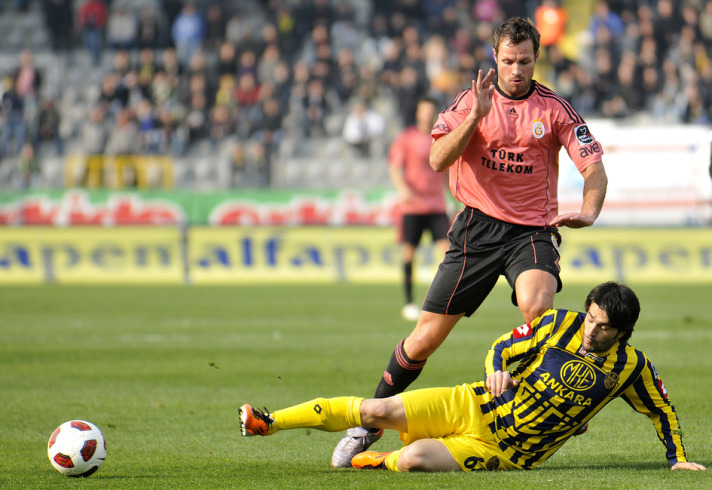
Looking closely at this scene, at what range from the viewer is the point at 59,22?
26.2 metres

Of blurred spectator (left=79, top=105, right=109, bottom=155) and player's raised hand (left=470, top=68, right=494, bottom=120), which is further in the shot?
blurred spectator (left=79, top=105, right=109, bottom=155)

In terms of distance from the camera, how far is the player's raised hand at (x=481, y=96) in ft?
17.6

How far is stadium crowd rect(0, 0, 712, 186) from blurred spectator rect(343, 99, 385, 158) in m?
0.03

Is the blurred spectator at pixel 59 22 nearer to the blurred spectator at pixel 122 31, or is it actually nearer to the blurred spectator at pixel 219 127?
the blurred spectator at pixel 122 31

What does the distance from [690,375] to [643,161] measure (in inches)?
472

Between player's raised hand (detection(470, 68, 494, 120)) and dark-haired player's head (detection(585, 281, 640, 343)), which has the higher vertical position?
player's raised hand (detection(470, 68, 494, 120))

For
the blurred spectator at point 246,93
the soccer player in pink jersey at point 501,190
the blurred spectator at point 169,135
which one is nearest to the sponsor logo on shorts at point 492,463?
the soccer player in pink jersey at point 501,190

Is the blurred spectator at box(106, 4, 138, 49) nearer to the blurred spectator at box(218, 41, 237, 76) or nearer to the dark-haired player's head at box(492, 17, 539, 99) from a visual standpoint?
the blurred spectator at box(218, 41, 237, 76)

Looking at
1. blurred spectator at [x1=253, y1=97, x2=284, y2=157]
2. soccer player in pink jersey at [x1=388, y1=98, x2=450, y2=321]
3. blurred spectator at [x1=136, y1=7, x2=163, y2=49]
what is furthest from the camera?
blurred spectator at [x1=136, y1=7, x2=163, y2=49]

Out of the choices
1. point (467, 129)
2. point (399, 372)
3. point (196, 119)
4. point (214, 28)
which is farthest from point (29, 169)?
point (467, 129)

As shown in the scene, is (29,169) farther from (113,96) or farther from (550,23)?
(550,23)

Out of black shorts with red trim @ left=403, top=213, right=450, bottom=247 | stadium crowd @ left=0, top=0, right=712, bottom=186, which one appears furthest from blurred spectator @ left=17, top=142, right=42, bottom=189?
black shorts with red trim @ left=403, top=213, right=450, bottom=247

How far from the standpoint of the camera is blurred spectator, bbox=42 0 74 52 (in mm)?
25984

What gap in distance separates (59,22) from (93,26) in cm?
126
